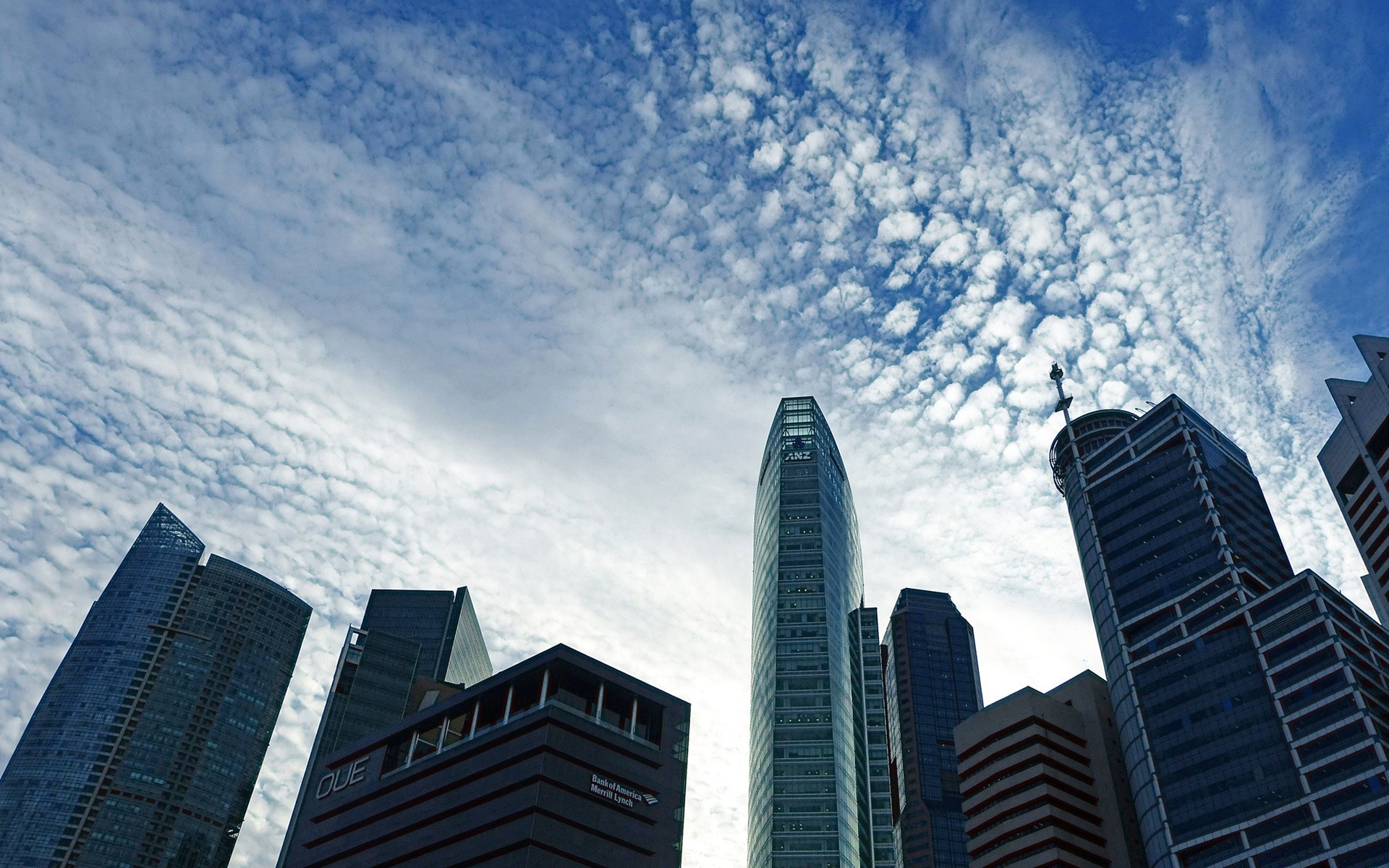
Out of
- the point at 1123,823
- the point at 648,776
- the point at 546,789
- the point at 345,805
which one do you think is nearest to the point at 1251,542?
the point at 1123,823

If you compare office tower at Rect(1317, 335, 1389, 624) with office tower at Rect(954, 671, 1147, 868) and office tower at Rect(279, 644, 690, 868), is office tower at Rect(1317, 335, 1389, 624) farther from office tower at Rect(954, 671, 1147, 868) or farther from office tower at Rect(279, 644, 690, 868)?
office tower at Rect(279, 644, 690, 868)

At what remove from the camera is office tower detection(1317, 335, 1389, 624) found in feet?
603

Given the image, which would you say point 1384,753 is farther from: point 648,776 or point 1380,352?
point 648,776

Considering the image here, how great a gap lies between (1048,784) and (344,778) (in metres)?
110

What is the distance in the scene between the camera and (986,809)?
173m

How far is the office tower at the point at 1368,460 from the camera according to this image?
183875 millimetres

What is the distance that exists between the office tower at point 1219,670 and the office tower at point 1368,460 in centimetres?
1910

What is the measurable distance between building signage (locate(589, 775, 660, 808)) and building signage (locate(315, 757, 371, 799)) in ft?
118

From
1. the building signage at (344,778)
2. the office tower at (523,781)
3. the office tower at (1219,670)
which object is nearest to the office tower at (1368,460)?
the office tower at (1219,670)

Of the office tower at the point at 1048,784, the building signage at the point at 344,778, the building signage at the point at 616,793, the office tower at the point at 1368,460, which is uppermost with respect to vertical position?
the office tower at the point at 1368,460

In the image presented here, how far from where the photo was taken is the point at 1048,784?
16625cm

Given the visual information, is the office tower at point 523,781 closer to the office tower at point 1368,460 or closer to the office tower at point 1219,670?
the office tower at point 1219,670

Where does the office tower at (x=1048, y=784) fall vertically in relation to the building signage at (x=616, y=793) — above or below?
above

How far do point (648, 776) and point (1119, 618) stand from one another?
338 ft
